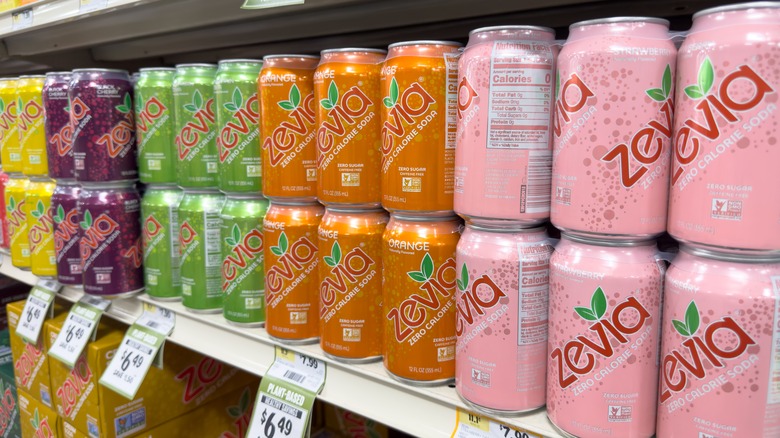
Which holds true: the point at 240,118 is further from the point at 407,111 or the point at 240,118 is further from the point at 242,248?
the point at 407,111

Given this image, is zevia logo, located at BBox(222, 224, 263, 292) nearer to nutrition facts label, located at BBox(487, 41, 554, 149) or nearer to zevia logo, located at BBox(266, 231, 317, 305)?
zevia logo, located at BBox(266, 231, 317, 305)

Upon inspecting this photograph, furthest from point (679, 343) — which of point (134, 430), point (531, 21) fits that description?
point (134, 430)

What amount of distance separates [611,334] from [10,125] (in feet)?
5.78

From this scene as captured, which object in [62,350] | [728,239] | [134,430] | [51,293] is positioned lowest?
[134,430]

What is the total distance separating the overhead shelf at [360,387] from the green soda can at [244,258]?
0.13 feet

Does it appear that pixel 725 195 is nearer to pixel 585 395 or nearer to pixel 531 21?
pixel 585 395

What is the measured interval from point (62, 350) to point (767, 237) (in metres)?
1.58

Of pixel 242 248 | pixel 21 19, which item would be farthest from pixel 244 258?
pixel 21 19

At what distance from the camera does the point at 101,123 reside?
1.36 metres

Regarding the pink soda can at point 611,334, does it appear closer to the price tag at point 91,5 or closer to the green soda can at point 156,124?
the green soda can at point 156,124

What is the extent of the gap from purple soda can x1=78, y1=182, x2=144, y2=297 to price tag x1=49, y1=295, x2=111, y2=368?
0.08 meters

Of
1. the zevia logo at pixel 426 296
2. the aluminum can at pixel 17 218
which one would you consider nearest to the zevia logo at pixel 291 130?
the zevia logo at pixel 426 296

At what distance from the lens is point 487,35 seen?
0.78 metres

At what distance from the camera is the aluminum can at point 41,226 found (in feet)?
5.24
